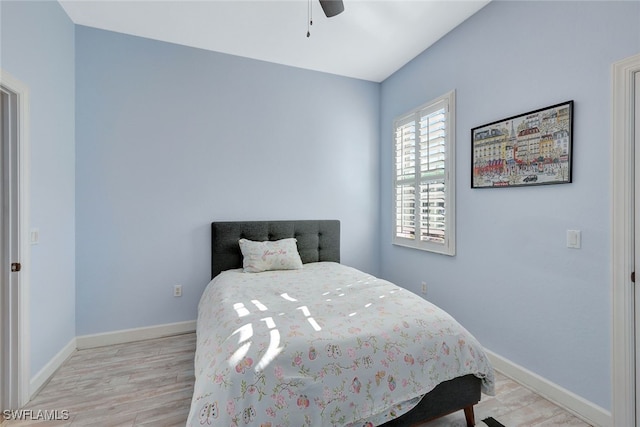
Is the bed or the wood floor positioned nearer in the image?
the bed

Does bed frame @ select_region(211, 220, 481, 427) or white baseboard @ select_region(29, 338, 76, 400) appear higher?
bed frame @ select_region(211, 220, 481, 427)

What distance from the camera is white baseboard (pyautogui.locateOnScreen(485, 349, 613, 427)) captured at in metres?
1.77

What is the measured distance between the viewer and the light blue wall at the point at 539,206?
69.6 inches

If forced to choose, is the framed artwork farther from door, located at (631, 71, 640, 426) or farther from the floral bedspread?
the floral bedspread

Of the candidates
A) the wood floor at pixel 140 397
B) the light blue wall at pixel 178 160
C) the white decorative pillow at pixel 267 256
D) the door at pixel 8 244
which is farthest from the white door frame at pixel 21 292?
the white decorative pillow at pixel 267 256

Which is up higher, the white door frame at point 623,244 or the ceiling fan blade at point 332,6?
the ceiling fan blade at point 332,6

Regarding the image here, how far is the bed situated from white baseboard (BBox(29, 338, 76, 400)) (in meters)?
1.22

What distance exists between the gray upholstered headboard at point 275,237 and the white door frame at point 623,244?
7.98ft

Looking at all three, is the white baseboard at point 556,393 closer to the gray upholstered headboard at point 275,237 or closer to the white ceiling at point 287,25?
the gray upholstered headboard at point 275,237

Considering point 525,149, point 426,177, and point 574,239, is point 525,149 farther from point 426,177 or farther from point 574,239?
point 426,177

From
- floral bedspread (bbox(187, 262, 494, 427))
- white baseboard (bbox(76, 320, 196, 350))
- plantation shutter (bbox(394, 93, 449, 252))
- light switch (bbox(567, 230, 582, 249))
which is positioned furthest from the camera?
plantation shutter (bbox(394, 93, 449, 252))

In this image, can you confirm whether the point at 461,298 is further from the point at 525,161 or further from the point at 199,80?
the point at 199,80

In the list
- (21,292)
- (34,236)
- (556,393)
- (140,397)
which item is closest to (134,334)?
(140,397)

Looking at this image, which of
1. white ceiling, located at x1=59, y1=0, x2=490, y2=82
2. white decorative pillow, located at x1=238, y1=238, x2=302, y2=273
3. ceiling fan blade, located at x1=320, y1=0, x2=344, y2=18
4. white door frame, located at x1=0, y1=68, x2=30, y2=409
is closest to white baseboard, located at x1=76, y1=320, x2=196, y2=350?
white door frame, located at x1=0, y1=68, x2=30, y2=409
